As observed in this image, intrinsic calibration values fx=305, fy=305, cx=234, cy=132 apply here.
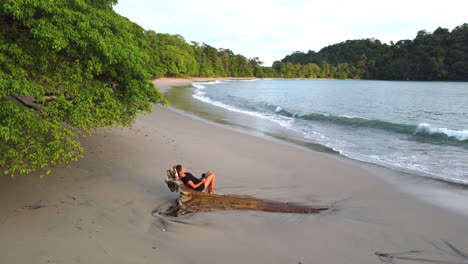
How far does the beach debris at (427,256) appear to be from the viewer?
4.70 m

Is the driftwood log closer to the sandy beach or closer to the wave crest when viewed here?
the sandy beach

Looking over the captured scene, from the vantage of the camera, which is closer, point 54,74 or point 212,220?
point 212,220

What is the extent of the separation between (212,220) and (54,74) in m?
4.18

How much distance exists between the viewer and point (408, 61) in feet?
442

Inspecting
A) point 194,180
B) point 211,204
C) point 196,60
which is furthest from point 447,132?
point 196,60

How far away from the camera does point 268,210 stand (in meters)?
6.11

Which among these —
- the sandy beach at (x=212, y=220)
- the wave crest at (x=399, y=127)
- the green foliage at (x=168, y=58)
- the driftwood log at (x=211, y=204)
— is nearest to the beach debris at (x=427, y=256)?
the sandy beach at (x=212, y=220)

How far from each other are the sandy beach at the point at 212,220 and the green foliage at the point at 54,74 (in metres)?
1.05

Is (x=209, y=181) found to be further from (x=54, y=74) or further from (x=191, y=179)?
(x=54, y=74)

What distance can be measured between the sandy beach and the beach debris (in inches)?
0.7

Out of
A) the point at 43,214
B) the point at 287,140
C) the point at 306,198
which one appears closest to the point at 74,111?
the point at 43,214

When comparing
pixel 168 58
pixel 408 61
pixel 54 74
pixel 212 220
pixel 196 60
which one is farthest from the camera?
pixel 408 61

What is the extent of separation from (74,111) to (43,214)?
1929 millimetres

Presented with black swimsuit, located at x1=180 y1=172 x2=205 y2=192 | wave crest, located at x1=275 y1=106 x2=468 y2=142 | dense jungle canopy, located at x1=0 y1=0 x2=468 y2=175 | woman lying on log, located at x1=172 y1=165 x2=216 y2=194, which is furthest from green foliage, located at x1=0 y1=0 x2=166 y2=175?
wave crest, located at x1=275 y1=106 x2=468 y2=142
